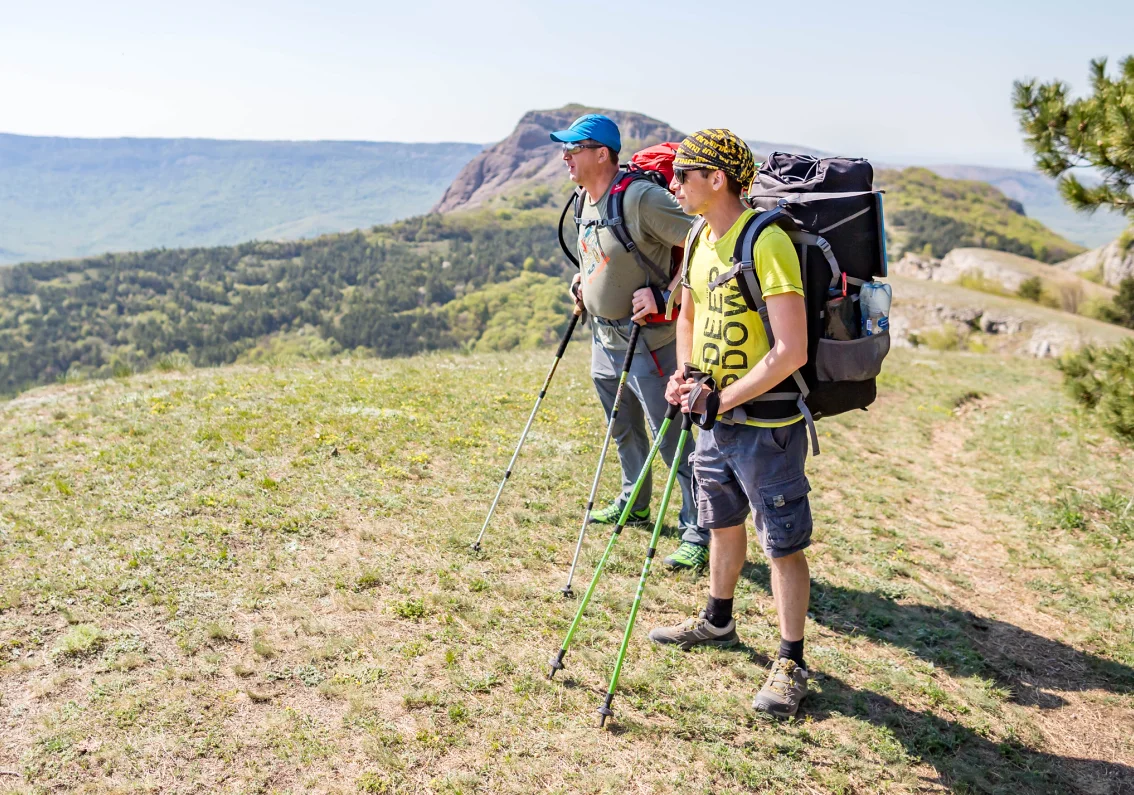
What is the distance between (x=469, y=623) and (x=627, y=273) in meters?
2.97

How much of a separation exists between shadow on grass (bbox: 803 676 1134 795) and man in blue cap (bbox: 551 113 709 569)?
184 cm

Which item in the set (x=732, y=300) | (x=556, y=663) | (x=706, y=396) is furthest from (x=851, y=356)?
(x=556, y=663)

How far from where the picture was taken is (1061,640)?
5.96m

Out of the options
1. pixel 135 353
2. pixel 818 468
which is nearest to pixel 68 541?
pixel 818 468

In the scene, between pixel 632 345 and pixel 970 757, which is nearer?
pixel 970 757

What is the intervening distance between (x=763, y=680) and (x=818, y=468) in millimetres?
5274

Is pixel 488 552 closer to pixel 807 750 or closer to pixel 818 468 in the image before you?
pixel 807 750

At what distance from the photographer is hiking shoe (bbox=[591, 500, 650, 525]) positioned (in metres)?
6.97

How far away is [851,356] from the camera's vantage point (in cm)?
403

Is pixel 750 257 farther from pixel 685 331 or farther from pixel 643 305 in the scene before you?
pixel 643 305

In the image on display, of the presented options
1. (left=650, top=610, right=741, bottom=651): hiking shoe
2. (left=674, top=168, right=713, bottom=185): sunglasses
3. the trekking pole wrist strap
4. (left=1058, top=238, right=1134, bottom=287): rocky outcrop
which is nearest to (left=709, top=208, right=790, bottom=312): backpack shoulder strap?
(left=674, top=168, right=713, bottom=185): sunglasses

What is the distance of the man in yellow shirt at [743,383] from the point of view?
390cm

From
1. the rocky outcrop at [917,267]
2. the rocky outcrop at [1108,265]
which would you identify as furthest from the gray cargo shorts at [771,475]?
the rocky outcrop at [917,267]

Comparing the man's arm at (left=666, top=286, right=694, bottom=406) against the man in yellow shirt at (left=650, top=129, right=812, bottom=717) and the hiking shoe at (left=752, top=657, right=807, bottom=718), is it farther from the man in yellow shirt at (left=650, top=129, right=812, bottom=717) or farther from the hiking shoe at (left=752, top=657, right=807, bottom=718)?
the hiking shoe at (left=752, top=657, right=807, bottom=718)
